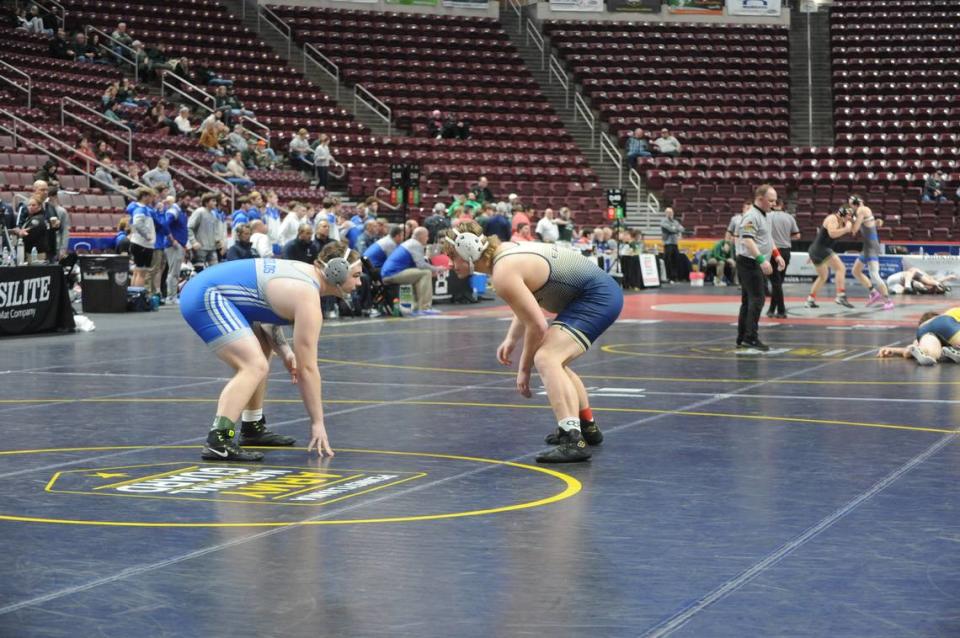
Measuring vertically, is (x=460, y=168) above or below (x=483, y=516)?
above

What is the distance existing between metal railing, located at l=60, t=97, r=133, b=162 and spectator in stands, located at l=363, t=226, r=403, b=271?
24.7ft

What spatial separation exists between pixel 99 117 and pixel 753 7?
75.3 ft

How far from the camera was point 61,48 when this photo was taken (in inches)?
1261

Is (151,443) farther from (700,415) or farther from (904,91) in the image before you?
(904,91)

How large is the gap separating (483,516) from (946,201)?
108ft

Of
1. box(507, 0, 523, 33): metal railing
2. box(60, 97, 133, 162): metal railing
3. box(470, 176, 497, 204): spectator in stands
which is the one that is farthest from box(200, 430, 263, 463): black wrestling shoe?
box(507, 0, 523, 33): metal railing

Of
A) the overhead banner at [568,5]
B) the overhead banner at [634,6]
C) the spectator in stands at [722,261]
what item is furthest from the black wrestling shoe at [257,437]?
the overhead banner at [634,6]

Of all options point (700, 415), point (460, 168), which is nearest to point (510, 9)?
point (460, 168)

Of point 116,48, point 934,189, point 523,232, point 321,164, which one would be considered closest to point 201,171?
point 321,164

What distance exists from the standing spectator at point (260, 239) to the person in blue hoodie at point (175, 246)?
1.01 metres

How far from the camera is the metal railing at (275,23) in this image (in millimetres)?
39750

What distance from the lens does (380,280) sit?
21.1m

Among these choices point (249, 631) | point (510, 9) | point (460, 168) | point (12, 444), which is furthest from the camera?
point (510, 9)

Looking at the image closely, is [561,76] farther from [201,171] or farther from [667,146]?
[201,171]
